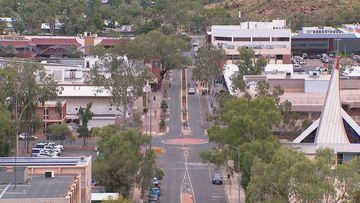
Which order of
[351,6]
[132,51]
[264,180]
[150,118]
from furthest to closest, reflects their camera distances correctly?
1. [351,6]
2. [132,51]
3. [150,118]
4. [264,180]

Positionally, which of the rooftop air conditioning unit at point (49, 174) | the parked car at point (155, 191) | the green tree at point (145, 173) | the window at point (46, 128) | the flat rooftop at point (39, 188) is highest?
the window at point (46, 128)

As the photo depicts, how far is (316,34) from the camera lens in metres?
130

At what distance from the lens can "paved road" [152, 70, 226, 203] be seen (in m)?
60.6

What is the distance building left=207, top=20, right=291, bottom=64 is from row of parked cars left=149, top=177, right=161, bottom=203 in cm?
5584

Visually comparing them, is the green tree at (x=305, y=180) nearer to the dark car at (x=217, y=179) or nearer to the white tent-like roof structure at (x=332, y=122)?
the dark car at (x=217, y=179)

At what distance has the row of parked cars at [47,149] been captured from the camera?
68.9 metres

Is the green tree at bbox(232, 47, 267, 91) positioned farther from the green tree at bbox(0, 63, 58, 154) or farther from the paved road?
the green tree at bbox(0, 63, 58, 154)

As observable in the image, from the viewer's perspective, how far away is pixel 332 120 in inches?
2608

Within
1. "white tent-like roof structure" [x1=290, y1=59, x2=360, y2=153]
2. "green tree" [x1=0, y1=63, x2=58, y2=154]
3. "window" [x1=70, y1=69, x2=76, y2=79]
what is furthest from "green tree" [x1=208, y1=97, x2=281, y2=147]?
"window" [x1=70, y1=69, x2=76, y2=79]

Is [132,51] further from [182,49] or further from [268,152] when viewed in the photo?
[268,152]

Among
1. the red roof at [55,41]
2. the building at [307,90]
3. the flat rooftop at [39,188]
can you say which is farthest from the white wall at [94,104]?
the flat rooftop at [39,188]

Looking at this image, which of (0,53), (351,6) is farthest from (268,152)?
(351,6)

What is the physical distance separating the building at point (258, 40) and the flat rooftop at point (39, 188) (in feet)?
234

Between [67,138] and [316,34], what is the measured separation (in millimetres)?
58728
